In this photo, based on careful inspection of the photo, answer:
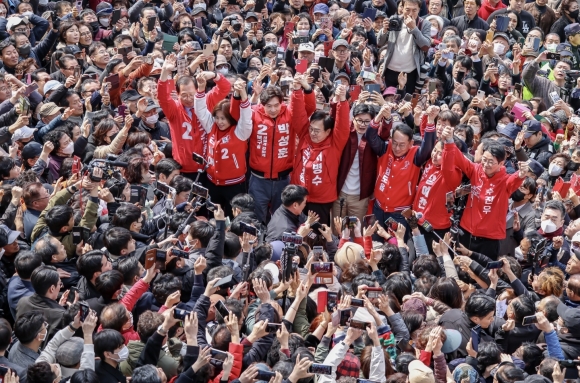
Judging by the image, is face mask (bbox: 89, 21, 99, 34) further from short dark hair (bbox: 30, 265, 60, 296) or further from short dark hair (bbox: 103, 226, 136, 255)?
short dark hair (bbox: 30, 265, 60, 296)

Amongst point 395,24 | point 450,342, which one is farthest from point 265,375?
point 395,24

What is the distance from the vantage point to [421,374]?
233 inches

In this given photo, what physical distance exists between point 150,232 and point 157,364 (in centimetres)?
221

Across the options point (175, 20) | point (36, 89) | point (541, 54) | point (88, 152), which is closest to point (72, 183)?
point (88, 152)

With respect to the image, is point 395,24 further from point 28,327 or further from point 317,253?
point 28,327

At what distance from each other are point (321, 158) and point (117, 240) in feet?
8.10

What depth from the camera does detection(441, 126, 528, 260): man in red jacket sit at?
8.93m

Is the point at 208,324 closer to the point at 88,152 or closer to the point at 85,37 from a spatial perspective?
A: the point at 88,152

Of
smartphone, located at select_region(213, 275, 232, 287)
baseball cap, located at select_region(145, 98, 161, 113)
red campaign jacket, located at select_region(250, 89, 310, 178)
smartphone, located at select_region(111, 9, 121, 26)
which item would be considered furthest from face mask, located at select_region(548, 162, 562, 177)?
smartphone, located at select_region(111, 9, 121, 26)

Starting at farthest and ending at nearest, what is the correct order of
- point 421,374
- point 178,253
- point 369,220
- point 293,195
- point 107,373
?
point 293,195, point 369,220, point 178,253, point 107,373, point 421,374

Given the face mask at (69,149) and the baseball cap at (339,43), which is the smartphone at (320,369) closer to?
the face mask at (69,149)

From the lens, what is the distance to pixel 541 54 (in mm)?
12445

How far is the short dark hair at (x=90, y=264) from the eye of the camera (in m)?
7.08

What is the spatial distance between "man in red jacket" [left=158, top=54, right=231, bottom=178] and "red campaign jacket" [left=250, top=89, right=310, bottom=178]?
0.44 m
